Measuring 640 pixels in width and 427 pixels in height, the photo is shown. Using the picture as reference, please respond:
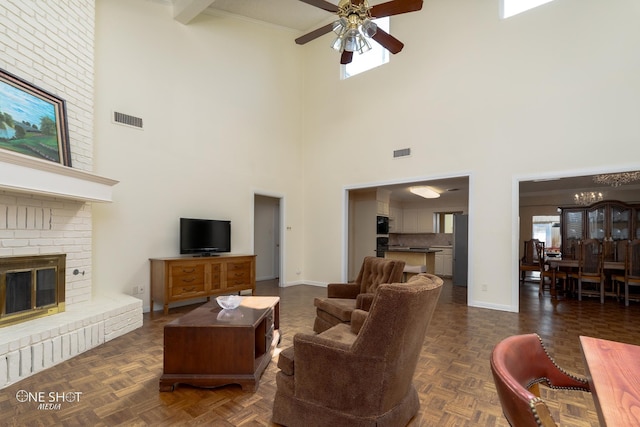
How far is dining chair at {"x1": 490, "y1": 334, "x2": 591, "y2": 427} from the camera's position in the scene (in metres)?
0.69

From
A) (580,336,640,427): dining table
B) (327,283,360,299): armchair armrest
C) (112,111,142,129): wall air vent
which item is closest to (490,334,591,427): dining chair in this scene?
(580,336,640,427): dining table

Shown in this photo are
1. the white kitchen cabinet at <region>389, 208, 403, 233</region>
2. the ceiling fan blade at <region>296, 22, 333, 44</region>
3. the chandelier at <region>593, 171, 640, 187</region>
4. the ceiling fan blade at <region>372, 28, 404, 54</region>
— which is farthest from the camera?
the white kitchen cabinet at <region>389, 208, 403, 233</region>

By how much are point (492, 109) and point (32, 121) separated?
6.12 metres

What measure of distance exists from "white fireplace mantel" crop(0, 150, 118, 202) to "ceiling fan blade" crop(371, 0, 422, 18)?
3431 mm

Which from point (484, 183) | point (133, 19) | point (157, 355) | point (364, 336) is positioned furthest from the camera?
point (484, 183)

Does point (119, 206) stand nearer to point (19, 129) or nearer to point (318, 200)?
point (19, 129)

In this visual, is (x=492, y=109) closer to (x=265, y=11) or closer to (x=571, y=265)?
(x=571, y=265)

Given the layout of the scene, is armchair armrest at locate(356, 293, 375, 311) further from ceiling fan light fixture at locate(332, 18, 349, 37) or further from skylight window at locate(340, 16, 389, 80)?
skylight window at locate(340, 16, 389, 80)

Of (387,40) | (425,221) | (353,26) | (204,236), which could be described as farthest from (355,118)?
(425,221)

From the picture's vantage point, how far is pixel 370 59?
22.2 ft

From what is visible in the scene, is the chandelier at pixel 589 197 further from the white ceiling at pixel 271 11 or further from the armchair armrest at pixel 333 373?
the armchair armrest at pixel 333 373

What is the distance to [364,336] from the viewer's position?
1.71 metres

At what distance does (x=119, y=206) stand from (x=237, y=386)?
3312mm

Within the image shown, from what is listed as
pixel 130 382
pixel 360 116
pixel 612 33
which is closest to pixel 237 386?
pixel 130 382
